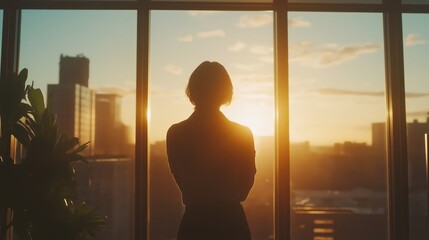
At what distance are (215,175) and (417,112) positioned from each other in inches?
105

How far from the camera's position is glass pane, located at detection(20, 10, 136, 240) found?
364cm

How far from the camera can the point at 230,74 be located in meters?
3.74

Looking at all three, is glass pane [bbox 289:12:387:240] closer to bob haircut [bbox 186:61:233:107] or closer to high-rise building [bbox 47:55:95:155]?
high-rise building [bbox 47:55:95:155]

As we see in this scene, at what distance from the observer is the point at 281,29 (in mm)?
3727

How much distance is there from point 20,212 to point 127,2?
187cm

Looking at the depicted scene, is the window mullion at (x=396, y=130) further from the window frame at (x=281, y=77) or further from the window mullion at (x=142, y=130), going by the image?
the window mullion at (x=142, y=130)

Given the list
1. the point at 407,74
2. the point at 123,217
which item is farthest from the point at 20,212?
the point at 407,74

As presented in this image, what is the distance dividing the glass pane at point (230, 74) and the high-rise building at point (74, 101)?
0.53m

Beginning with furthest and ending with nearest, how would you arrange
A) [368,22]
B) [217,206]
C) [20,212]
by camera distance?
[368,22] → [20,212] → [217,206]

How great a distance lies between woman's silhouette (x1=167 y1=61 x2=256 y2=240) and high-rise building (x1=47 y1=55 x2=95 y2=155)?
2.04 metres

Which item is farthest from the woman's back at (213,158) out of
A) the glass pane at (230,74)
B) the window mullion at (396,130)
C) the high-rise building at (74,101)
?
the window mullion at (396,130)

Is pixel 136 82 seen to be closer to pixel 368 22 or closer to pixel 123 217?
pixel 123 217

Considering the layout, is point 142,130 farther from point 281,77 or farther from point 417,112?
point 417,112

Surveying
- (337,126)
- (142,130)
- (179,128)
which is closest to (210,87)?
(179,128)
